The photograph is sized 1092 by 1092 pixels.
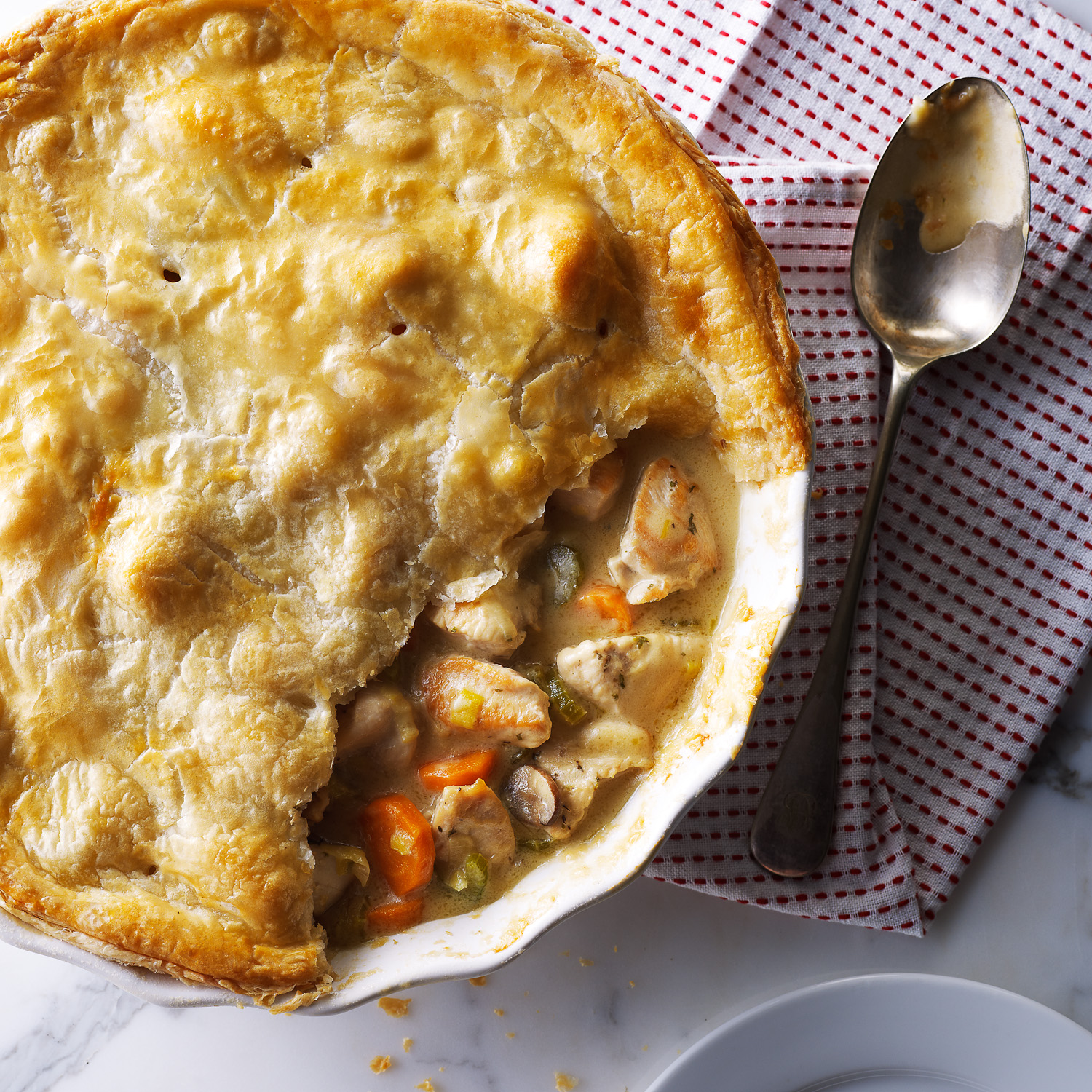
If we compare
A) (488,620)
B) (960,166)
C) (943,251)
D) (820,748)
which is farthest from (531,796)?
(960,166)

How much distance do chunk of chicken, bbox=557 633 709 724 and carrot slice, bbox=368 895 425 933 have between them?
1.81ft

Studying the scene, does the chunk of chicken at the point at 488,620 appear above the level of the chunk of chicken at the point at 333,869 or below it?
above

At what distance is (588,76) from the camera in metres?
1.91

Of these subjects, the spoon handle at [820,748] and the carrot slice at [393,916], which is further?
the spoon handle at [820,748]

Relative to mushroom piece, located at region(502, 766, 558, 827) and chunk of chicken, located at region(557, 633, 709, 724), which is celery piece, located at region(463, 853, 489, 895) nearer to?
mushroom piece, located at region(502, 766, 558, 827)

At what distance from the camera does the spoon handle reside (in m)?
2.26

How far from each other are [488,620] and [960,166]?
4.97ft

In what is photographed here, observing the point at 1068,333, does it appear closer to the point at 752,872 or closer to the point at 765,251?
the point at 765,251

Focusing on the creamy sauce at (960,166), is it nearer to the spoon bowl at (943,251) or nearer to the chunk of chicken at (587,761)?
the spoon bowl at (943,251)

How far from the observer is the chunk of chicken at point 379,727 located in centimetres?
192

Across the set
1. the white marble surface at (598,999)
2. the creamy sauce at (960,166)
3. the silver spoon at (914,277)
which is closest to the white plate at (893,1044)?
the white marble surface at (598,999)

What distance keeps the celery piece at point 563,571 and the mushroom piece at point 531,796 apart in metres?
0.35

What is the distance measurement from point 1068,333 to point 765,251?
915 millimetres

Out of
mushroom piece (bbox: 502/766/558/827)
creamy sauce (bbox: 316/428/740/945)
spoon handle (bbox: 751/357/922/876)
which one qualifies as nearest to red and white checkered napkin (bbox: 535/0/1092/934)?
spoon handle (bbox: 751/357/922/876)
